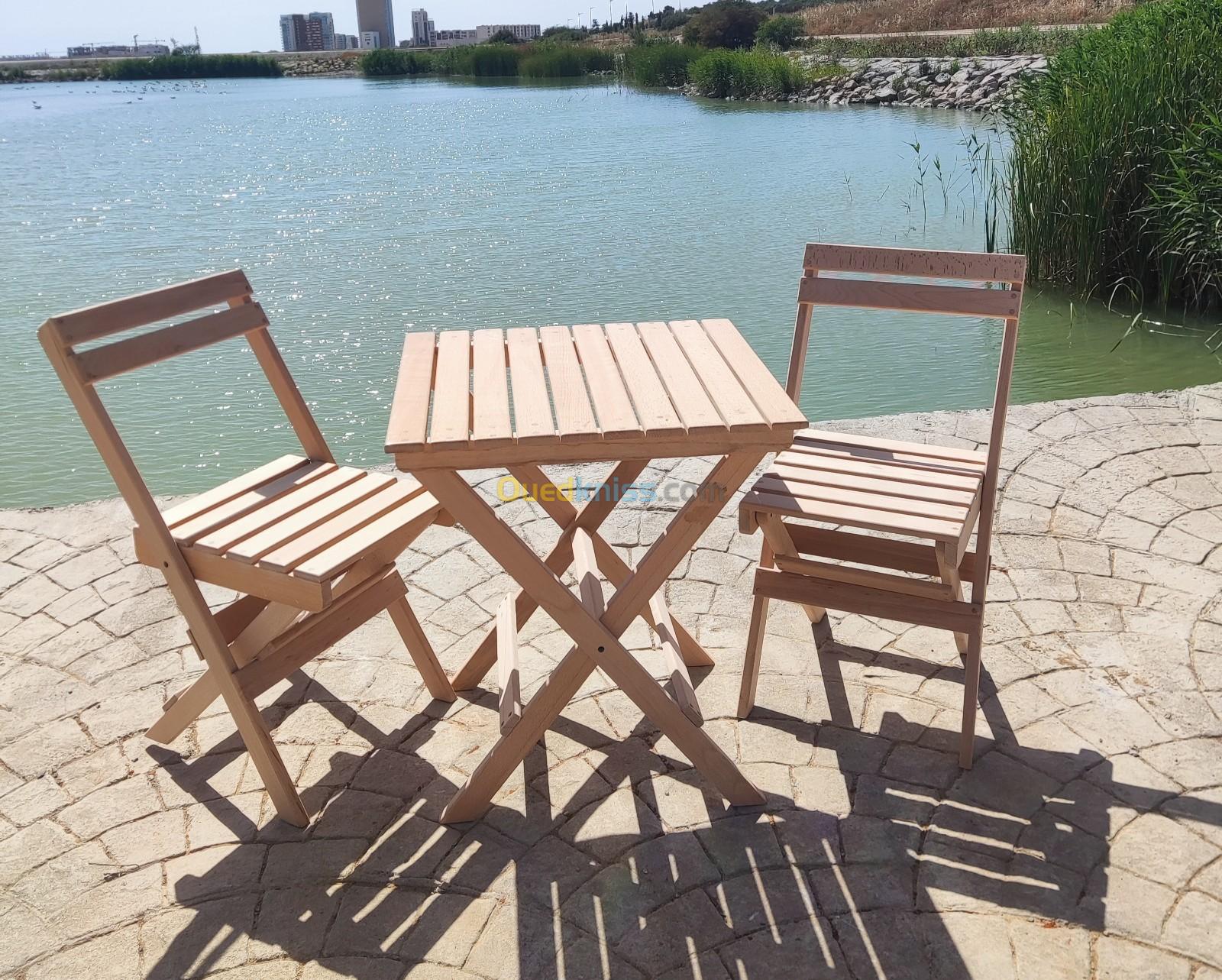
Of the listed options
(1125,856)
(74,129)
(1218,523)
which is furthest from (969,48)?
(1125,856)

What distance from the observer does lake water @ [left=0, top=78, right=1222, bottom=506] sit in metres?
6.05

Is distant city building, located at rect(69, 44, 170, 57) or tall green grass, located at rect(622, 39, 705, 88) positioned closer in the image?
tall green grass, located at rect(622, 39, 705, 88)

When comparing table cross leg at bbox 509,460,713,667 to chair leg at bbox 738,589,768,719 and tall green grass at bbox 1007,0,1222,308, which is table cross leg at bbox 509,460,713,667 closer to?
chair leg at bbox 738,589,768,719

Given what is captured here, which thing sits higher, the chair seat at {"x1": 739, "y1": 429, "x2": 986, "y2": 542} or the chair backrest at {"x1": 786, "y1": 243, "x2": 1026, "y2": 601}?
the chair backrest at {"x1": 786, "y1": 243, "x2": 1026, "y2": 601}

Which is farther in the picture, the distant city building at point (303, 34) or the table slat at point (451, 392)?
the distant city building at point (303, 34)

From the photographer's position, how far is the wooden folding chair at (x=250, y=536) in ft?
7.20

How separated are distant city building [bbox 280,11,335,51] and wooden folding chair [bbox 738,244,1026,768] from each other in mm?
118801

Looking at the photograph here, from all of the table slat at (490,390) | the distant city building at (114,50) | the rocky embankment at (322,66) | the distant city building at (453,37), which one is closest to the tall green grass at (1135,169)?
the table slat at (490,390)

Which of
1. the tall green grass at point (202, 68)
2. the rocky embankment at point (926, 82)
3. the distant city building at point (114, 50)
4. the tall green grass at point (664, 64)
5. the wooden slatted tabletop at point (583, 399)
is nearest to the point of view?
the wooden slatted tabletop at point (583, 399)

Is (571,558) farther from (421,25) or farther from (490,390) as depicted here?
(421,25)

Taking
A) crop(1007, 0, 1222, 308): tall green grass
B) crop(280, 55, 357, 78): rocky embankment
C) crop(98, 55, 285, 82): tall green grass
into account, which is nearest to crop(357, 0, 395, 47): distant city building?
crop(280, 55, 357, 78): rocky embankment

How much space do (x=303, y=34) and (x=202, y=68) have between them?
2265 inches

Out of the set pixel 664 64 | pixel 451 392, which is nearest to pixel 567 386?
pixel 451 392

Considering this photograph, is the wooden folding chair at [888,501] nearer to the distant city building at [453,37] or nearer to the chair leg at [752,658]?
the chair leg at [752,658]
